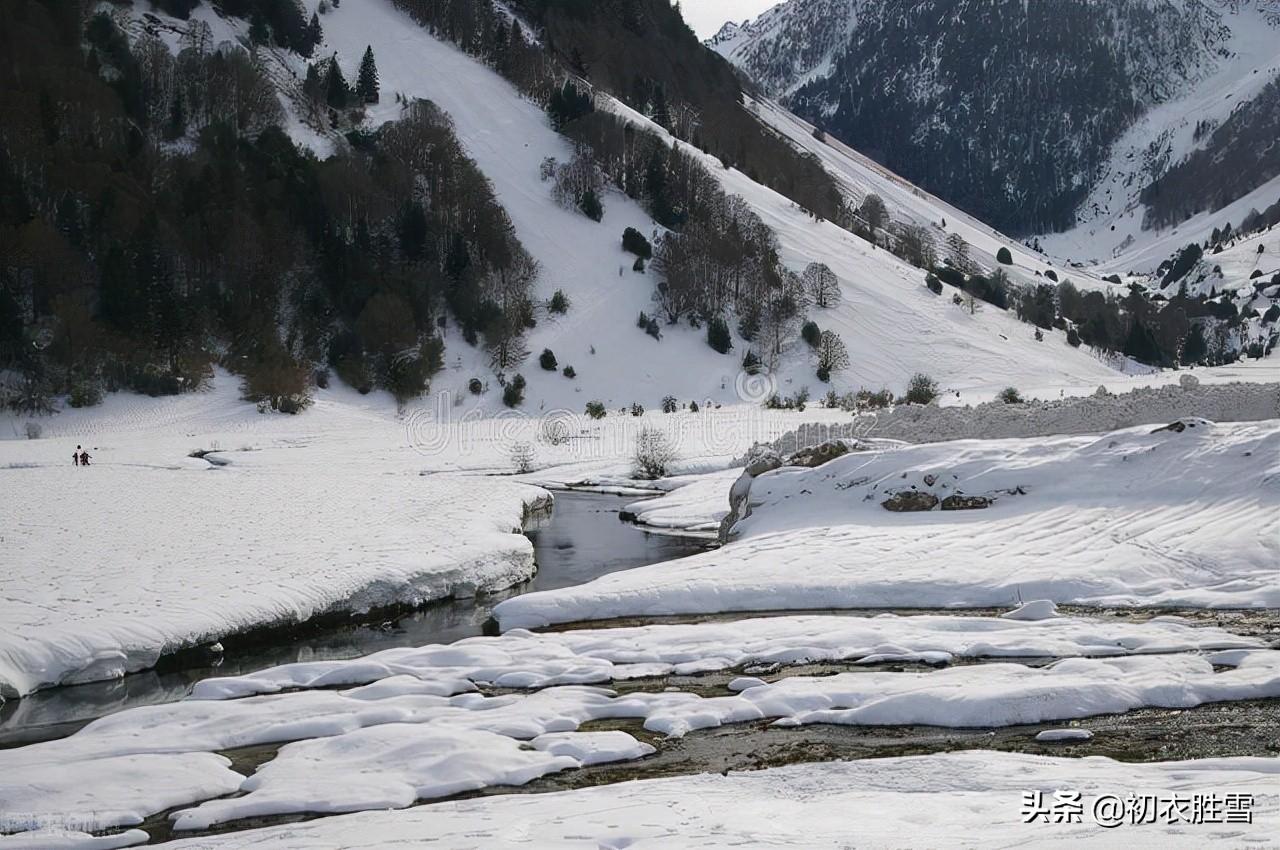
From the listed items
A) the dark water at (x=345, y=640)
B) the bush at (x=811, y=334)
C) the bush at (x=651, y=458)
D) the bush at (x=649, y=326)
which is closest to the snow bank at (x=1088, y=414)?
the dark water at (x=345, y=640)

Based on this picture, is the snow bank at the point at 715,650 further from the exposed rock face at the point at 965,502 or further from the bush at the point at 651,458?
the bush at the point at 651,458

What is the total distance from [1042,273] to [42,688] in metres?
118

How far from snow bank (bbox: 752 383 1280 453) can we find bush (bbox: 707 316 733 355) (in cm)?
3983

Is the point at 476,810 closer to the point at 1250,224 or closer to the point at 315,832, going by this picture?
the point at 315,832

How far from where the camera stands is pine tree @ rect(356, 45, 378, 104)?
80.0 metres

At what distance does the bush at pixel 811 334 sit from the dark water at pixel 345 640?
1760 inches

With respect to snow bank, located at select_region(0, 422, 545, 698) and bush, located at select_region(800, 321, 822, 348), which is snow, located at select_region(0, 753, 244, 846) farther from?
bush, located at select_region(800, 321, 822, 348)

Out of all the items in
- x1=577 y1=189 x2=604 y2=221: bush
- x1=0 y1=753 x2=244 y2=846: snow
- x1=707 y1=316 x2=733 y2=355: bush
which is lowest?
x1=0 y1=753 x2=244 y2=846: snow

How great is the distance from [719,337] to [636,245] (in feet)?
37.0

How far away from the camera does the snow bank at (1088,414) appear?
22.4m

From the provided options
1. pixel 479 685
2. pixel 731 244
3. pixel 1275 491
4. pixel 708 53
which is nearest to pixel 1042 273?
pixel 708 53

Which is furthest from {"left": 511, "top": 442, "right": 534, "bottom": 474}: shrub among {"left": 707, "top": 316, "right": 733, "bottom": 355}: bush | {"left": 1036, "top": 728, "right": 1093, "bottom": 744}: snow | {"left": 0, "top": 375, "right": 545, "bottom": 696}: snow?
{"left": 707, "top": 316, "right": 733, "bottom": 355}: bush

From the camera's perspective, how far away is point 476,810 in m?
7.39

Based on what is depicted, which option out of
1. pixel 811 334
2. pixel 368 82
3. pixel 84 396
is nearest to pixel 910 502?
pixel 84 396
